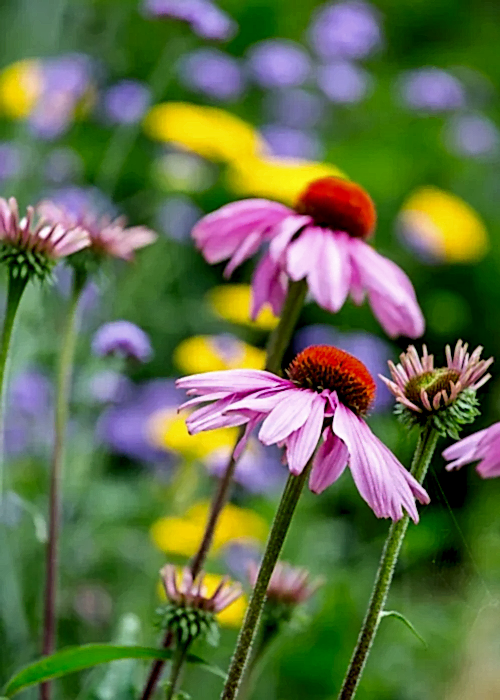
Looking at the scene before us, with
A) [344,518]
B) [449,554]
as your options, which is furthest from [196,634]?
[344,518]

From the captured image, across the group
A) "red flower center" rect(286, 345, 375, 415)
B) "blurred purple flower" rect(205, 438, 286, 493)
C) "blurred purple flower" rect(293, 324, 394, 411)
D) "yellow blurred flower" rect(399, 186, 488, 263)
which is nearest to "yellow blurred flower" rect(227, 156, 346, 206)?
"blurred purple flower" rect(293, 324, 394, 411)

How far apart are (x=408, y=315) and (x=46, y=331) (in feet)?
2.26

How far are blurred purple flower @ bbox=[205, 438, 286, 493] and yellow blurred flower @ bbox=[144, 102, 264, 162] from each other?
43 centimetres

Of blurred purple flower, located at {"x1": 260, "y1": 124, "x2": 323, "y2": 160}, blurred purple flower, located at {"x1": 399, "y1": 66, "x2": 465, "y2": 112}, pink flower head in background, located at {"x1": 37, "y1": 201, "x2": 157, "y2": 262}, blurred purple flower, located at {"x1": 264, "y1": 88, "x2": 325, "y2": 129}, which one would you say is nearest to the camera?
pink flower head in background, located at {"x1": 37, "y1": 201, "x2": 157, "y2": 262}

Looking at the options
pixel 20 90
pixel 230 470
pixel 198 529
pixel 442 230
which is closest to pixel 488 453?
pixel 230 470

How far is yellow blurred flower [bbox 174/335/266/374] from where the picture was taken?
115 cm

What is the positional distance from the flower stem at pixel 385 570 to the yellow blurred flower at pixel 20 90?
49.4 inches

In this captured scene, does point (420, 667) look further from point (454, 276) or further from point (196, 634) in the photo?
point (454, 276)

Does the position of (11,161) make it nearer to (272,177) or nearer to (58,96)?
(58,96)

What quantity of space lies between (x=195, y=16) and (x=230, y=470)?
2.03 feet

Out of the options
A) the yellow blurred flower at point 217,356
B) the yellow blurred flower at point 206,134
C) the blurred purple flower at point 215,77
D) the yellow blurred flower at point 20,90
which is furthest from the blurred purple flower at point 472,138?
the yellow blurred flower at point 217,356

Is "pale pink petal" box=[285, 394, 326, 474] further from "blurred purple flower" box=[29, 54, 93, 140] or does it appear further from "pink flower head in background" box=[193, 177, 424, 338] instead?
"blurred purple flower" box=[29, 54, 93, 140]

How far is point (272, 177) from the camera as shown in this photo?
4.62 feet

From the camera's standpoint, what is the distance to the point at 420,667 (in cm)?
115
